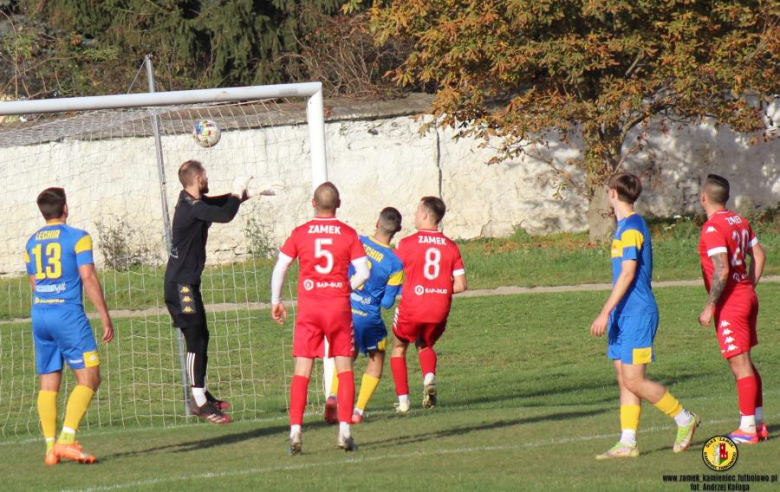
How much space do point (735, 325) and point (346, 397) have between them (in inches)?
108

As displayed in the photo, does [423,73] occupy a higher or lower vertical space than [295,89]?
higher

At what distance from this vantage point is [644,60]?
65.8ft

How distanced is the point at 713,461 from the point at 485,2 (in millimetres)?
12907

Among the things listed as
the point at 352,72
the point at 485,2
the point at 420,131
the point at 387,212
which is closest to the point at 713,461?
the point at 387,212

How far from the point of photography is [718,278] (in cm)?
785

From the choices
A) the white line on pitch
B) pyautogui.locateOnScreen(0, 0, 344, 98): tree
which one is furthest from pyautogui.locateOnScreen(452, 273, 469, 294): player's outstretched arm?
pyautogui.locateOnScreen(0, 0, 344, 98): tree

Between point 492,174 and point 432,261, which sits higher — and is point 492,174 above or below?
above

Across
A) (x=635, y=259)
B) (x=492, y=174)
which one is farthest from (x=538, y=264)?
(x=635, y=259)

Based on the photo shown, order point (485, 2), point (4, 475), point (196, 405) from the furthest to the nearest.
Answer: point (485, 2)
point (196, 405)
point (4, 475)

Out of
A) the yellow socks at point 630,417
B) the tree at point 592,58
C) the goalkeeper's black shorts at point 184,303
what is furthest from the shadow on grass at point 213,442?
the tree at point 592,58

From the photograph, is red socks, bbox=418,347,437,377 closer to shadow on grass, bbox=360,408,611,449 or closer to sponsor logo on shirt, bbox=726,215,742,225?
shadow on grass, bbox=360,408,611,449

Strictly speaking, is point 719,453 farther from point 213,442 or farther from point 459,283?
point 213,442

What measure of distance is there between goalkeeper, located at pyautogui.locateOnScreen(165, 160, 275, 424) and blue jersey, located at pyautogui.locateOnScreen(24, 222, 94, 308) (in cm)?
156

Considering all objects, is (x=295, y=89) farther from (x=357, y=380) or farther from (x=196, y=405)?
(x=357, y=380)
